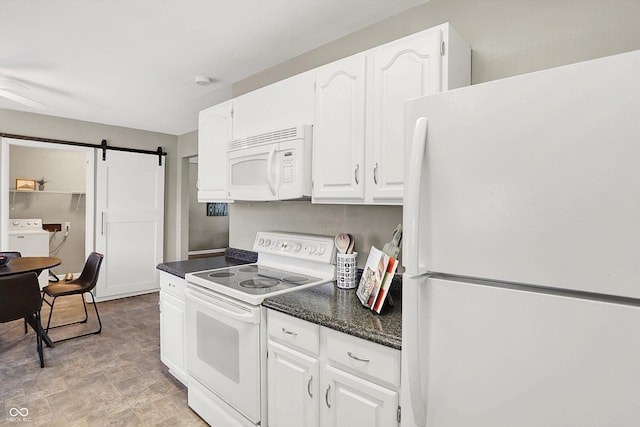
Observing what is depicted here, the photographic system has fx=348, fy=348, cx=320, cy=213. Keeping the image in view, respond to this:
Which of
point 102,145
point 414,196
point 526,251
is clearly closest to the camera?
point 526,251

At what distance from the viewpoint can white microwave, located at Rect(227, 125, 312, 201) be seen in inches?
79.0

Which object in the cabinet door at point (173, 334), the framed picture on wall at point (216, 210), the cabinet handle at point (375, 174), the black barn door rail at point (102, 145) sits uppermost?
the black barn door rail at point (102, 145)

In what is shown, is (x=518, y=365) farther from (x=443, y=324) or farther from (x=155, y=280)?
(x=155, y=280)

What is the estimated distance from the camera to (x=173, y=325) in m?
2.54

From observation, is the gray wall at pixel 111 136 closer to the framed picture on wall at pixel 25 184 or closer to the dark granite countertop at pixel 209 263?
the framed picture on wall at pixel 25 184

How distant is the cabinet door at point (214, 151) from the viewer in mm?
2627

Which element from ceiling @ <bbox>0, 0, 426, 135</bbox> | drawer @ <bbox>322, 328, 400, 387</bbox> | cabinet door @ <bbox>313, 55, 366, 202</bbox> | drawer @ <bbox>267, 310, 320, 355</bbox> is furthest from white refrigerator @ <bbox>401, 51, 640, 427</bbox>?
ceiling @ <bbox>0, 0, 426, 135</bbox>

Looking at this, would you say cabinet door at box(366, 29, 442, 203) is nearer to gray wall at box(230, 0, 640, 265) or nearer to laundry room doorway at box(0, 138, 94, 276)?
gray wall at box(230, 0, 640, 265)

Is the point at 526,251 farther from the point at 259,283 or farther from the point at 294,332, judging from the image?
the point at 259,283

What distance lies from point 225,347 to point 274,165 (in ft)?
3.57

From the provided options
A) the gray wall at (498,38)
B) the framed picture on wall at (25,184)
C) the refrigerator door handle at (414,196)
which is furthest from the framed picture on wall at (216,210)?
the refrigerator door handle at (414,196)

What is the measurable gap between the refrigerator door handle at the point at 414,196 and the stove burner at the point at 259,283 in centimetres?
116

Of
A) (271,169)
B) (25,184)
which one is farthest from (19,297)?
(25,184)

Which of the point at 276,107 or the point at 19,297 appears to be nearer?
the point at 276,107
